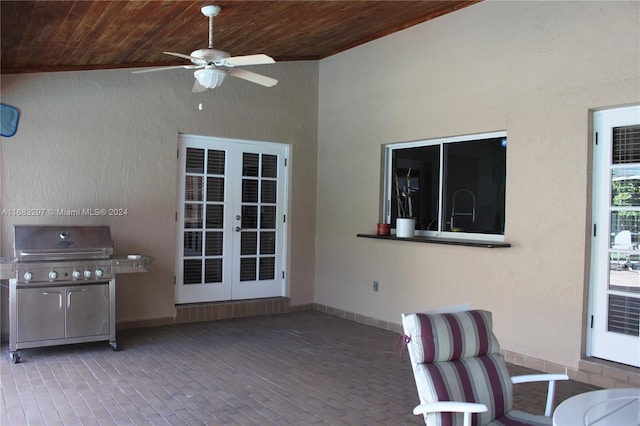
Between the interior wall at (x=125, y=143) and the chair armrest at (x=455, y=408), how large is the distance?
4.36 meters

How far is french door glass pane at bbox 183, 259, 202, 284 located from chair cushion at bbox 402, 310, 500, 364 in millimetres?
4213

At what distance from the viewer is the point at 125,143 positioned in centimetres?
582

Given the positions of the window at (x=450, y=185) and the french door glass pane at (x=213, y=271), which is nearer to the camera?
the window at (x=450, y=185)

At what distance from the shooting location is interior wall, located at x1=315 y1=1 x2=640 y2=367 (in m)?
4.39

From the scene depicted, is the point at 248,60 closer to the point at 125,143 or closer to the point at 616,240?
the point at 125,143

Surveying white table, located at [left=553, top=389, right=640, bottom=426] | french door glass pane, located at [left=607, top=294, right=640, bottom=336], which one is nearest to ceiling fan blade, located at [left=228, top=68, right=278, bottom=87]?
white table, located at [left=553, top=389, right=640, bottom=426]

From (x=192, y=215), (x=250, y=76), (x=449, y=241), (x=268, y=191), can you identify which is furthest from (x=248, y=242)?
(x=250, y=76)

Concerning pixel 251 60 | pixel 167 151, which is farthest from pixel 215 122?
pixel 251 60

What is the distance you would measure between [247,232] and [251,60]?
3175 mm

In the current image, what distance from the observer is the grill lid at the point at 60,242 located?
4756 mm

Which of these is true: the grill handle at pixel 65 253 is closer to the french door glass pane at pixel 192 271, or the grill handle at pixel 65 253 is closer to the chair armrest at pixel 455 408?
the french door glass pane at pixel 192 271

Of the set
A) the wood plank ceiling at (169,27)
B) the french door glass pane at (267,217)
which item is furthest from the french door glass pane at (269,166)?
the wood plank ceiling at (169,27)

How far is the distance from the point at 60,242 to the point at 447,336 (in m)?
3.86

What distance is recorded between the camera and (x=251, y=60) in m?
3.95
